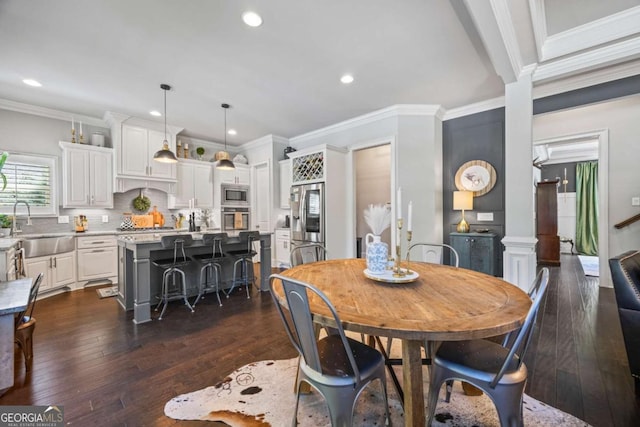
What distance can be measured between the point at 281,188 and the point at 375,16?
4031 millimetres

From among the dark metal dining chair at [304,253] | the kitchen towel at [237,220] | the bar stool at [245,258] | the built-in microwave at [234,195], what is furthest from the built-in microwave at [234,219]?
the dark metal dining chair at [304,253]

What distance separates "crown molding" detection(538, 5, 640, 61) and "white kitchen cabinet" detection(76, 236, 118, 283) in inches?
248

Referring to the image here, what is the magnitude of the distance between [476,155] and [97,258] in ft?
20.1

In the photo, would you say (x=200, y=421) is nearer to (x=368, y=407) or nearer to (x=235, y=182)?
(x=368, y=407)

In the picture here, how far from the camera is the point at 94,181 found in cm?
453

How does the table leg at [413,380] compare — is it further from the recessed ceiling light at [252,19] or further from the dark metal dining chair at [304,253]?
the recessed ceiling light at [252,19]

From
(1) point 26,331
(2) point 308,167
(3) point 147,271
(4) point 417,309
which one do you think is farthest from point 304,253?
(2) point 308,167

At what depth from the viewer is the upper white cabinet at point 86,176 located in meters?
4.27

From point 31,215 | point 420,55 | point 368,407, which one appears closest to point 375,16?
point 420,55

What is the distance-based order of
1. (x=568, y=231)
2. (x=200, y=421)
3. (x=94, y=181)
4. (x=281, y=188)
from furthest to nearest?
(x=568, y=231)
(x=281, y=188)
(x=94, y=181)
(x=200, y=421)

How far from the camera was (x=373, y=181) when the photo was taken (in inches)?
267

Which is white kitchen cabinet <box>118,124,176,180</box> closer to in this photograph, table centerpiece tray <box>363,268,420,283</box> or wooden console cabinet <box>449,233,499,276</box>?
table centerpiece tray <box>363,268,420,283</box>

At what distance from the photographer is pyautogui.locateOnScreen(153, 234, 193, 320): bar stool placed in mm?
3105

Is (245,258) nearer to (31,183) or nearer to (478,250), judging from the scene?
(478,250)
